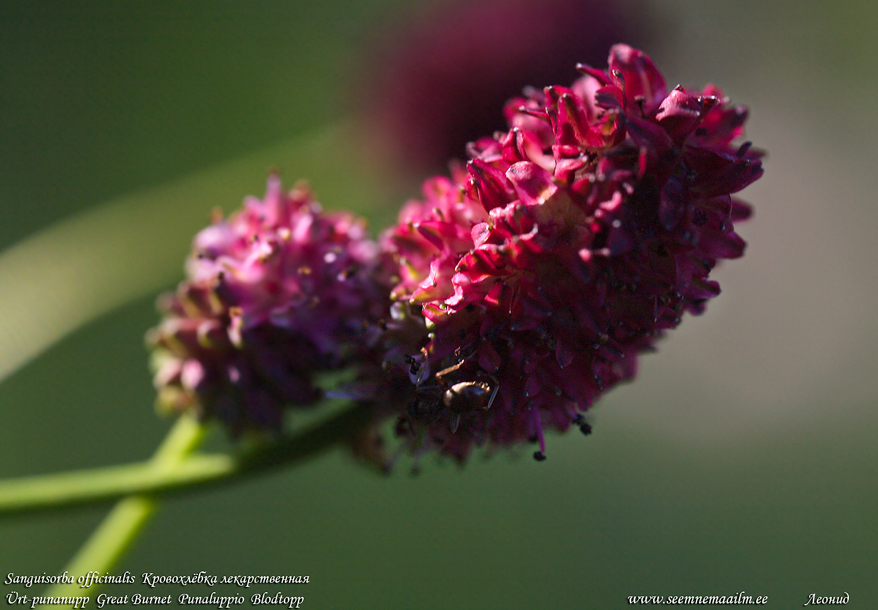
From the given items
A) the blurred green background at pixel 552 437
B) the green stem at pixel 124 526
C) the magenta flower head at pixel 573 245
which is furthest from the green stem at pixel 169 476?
the blurred green background at pixel 552 437

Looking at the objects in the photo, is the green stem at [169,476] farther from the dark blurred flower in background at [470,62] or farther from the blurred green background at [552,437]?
the blurred green background at [552,437]

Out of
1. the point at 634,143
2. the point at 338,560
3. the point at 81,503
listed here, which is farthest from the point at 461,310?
Result: the point at 338,560

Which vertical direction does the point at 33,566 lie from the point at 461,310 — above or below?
above

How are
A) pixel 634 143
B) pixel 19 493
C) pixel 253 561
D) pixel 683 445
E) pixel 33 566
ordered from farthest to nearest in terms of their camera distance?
pixel 683 445
pixel 253 561
pixel 33 566
pixel 19 493
pixel 634 143

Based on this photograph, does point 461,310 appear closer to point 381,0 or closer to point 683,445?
point 683,445

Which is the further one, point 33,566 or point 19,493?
point 33,566

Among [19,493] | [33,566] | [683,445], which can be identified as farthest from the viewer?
[683,445]
